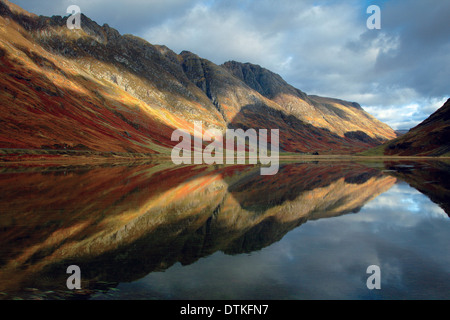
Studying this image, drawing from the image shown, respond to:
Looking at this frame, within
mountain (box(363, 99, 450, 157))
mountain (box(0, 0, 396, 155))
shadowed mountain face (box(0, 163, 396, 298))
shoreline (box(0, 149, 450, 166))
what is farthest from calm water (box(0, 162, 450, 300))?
mountain (box(363, 99, 450, 157))

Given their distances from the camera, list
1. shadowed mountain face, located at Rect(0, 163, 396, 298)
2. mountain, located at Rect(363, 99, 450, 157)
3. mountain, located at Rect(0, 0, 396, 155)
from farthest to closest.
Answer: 1. mountain, located at Rect(363, 99, 450, 157)
2. mountain, located at Rect(0, 0, 396, 155)
3. shadowed mountain face, located at Rect(0, 163, 396, 298)

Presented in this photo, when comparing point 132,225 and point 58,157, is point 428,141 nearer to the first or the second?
point 58,157

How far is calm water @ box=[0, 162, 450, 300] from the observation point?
8.83 metres

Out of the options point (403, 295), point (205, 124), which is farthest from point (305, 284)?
point (205, 124)

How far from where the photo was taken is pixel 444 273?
9.88m

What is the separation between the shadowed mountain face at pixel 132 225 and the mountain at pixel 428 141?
138 meters

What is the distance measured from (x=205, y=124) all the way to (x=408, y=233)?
598 feet

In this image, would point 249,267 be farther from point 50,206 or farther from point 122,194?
point 122,194

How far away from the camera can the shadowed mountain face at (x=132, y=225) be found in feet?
34.7

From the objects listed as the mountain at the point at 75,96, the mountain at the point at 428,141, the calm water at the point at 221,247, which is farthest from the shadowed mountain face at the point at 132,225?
the mountain at the point at 428,141

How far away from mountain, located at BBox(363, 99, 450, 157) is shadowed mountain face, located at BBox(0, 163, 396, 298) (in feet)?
452

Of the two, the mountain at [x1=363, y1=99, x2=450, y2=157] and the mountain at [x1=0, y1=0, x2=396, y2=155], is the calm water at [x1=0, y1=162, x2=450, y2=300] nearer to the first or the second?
the mountain at [x1=0, y1=0, x2=396, y2=155]

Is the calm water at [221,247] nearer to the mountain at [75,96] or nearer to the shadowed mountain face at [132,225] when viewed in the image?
the shadowed mountain face at [132,225]

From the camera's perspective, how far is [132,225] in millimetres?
16047
